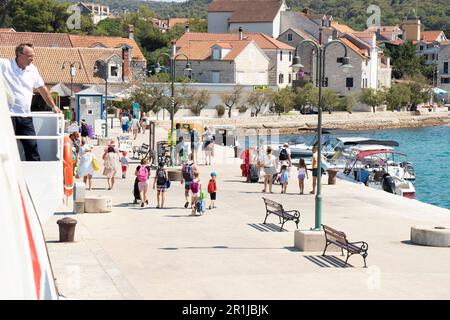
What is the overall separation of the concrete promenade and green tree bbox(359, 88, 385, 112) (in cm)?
7899

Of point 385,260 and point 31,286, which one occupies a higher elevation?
point 31,286

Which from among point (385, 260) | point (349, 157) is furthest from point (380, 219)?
point (349, 157)

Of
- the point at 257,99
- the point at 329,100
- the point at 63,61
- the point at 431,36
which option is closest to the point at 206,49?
the point at 257,99

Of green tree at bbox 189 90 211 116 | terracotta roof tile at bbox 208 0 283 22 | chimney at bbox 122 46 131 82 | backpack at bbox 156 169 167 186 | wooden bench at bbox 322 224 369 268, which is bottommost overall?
wooden bench at bbox 322 224 369 268

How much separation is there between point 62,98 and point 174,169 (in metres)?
29.4

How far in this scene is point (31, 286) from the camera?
6527 millimetres

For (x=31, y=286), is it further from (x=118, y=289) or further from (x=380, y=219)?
(x=380, y=219)

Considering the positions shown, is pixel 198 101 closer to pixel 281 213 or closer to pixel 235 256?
pixel 281 213

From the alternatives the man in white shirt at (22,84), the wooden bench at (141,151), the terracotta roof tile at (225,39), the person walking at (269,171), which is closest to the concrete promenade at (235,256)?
the person walking at (269,171)

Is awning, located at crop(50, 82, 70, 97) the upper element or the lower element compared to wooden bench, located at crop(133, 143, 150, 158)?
upper

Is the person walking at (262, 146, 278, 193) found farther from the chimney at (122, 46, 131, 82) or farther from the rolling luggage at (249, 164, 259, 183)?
the chimney at (122, 46, 131, 82)

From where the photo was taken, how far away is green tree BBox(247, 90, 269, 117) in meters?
93.7

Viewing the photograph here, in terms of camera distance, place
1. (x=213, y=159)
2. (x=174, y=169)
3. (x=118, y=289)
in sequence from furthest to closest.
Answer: (x=213, y=159) → (x=174, y=169) → (x=118, y=289)

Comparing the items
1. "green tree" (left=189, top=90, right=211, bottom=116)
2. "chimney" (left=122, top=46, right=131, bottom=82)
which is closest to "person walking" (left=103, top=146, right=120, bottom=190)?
"chimney" (left=122, top=46, right=131, bottom=82)
